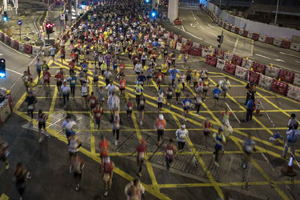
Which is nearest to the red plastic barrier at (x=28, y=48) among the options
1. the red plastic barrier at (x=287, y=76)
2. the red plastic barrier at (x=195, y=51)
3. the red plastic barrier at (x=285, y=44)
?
the red plastic barrier at (x=195, y=51)

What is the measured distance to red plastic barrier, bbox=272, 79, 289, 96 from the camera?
2342 centimetres

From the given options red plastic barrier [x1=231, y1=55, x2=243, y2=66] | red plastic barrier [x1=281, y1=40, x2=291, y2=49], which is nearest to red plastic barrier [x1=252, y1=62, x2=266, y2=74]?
red plastic barrier [x1=231, y1=55, x2=243, y2=66]

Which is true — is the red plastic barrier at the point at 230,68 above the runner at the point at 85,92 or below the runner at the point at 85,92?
above

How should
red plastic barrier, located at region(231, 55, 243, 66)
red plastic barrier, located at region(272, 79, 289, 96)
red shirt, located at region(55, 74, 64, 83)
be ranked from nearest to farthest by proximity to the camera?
red shirt, located at region(55, 74, 64, 83) < red plastic barrier, located at region(272, 79, 289, 96) < red plastic barrier, located at region(231, 55, 243, 66)

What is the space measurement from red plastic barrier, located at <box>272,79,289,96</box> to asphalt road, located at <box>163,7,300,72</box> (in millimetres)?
7546

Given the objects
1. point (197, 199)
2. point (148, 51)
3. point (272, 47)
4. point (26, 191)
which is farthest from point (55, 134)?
point (272, 47)

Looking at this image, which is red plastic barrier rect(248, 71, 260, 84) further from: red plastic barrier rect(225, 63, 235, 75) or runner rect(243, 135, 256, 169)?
runner rect(243, 135, 256, 169)

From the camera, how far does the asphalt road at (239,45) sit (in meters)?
33.3

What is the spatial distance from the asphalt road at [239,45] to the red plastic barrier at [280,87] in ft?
24.8

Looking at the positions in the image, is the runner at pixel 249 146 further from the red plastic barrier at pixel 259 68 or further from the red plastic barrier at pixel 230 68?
the red plastic barrier at pixel 259 68

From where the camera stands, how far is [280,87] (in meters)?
23.8

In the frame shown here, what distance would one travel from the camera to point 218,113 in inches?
762

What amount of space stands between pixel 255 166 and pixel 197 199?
3.98m

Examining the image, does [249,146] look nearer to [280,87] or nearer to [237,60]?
[280,87]
